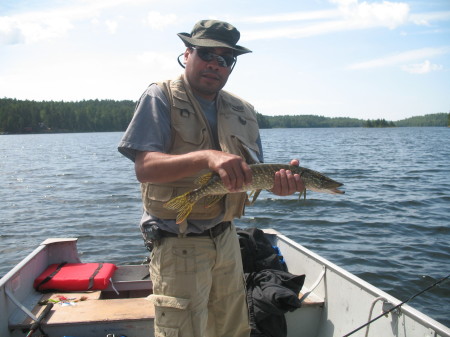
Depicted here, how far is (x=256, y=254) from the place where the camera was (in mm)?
5211

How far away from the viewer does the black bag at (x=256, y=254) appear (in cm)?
504

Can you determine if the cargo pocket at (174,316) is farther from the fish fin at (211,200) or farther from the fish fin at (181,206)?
the fish fin at (211,200)

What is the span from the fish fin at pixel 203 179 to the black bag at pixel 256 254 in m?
2.44

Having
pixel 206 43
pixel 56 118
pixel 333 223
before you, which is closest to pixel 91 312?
pixel 206 43

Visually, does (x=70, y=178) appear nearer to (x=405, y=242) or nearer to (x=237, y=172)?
(x=405, y=242)

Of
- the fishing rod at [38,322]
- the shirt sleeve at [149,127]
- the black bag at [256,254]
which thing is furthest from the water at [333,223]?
the shirt sleeve at [149,127]

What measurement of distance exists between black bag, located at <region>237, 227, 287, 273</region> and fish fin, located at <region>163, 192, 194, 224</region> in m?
2.44

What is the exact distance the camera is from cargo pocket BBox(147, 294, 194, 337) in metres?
2.81

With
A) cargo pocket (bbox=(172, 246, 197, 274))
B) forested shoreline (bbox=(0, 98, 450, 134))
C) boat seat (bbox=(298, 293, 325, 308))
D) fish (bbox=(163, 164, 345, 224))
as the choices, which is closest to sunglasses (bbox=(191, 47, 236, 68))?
fish (bbox=(163, 164, 345, 224))

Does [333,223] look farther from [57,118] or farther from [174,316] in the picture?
[57,118]

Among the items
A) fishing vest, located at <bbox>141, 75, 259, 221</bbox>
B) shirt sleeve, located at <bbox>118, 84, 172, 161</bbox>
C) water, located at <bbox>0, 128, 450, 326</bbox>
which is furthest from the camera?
water, located at <bbox>0, 128, 450, 326</bbox>

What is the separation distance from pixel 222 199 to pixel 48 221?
39.6 ft

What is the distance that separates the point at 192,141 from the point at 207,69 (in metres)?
0.55

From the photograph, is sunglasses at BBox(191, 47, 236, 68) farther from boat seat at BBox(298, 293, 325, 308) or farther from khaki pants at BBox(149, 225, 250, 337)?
boat seat at BBox(298, 293, 325, 308)
